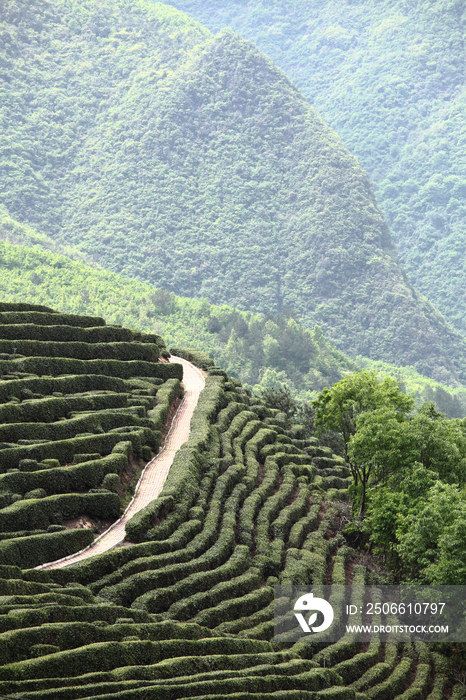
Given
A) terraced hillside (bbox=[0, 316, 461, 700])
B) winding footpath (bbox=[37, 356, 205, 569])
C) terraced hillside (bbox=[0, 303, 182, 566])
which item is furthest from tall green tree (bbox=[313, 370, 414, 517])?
terraced hillside (bbox=[0, 303, 182, 566])

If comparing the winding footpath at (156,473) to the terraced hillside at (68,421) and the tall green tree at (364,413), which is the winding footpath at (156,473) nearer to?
the terraced hillside at (68,421)

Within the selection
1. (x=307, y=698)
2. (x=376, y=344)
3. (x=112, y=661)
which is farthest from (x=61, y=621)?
(x=376, y=344)

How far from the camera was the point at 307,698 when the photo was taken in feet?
88.8

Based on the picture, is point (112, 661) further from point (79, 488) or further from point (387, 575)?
point (387, 575)

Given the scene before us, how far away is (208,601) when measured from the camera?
106ft

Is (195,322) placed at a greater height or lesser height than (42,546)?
greater

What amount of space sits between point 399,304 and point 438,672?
146 meters

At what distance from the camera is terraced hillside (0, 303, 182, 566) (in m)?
34.6

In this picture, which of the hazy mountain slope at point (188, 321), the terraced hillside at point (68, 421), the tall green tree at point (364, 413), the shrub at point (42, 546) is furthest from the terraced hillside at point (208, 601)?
the hazy mountain slope at point (188, 321)

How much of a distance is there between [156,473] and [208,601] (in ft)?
38.6

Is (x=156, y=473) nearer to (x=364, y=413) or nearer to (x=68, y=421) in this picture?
(x=68, y=421)

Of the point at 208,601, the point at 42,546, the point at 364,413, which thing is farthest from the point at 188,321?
the point at 208,601

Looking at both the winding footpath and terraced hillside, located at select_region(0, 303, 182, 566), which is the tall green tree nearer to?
the winding footpath

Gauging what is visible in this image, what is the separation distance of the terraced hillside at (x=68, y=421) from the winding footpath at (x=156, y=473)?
0.48 m
